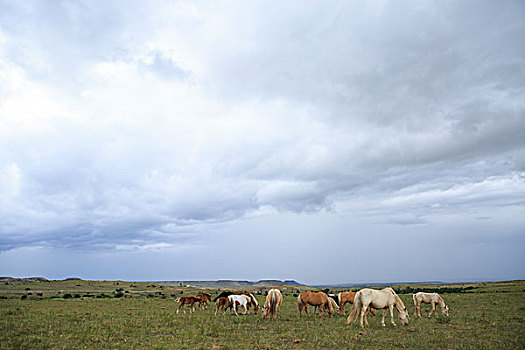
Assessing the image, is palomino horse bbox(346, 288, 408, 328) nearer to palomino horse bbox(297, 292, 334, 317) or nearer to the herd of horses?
the herd of horses

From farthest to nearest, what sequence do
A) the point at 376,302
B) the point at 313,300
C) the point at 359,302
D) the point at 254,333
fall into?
the point at 313,300 < the point at 359,302 < the point at 376,302 < the point at 254,333

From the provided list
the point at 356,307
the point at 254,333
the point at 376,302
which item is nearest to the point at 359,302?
the point at 356,307

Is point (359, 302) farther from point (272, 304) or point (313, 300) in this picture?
point (272, 304)

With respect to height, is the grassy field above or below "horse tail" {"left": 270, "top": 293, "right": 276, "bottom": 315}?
below

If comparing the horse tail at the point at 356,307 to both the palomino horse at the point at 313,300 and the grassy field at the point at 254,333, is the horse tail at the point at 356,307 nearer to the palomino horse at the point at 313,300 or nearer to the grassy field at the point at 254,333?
the grassy field at the point at 254,333

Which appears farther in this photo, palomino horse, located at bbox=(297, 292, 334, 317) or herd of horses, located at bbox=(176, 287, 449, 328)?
palomino horse, located at bbox=(297, 292, 334, 317)

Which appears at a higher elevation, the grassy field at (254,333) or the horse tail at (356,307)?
the horse tail at (356,307)

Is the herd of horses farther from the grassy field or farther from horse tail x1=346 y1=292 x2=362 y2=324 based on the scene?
the grassy field

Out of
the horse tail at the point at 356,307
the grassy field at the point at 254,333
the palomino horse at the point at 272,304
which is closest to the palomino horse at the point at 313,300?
the grassy field at the point at 254,333

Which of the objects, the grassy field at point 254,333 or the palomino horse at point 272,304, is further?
the palomino horse at point 272,304

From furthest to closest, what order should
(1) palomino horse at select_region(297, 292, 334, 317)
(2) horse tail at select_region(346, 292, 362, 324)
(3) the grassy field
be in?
(1) palomino horse at select_region(297, 292, 334, 317), (2) horse tail at select_region(346, 292, 362, 324), (3) the grassy field

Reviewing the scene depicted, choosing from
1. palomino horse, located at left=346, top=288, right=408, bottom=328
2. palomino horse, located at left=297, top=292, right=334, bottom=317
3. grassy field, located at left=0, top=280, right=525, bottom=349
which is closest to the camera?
grassy field, located at left=0, top=280, right=525, bottom=349

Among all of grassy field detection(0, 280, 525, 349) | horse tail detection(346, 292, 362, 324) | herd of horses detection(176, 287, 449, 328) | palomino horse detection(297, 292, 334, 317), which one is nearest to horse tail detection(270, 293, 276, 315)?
herd of horses detection(176, 287, 449, 328)

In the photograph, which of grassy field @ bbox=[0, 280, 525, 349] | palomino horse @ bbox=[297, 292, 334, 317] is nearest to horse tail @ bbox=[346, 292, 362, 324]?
grassy field @ bbox=[0, 280, 525, 349]
